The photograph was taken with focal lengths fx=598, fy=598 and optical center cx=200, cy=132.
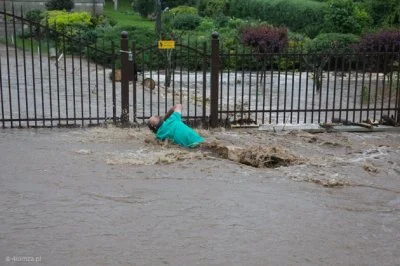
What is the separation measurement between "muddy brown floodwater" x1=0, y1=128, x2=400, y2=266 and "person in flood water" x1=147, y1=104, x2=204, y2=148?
18 cm

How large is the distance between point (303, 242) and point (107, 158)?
4112mm

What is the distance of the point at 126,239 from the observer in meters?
6.14

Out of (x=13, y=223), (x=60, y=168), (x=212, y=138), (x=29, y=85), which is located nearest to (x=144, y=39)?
(x=29, y=85)

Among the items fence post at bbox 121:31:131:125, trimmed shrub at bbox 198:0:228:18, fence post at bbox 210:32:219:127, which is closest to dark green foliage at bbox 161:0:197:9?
trimmed shrub at bbox 198:0:228:18

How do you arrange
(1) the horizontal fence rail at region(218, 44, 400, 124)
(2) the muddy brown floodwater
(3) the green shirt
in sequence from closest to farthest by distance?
1. (2) the muddy brown floodwater
2. (3) the green shirt
3. (1) the horizontal fence rail at region(218, 44, 400, 124)

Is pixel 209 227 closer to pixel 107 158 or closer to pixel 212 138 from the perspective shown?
pixel 107 158

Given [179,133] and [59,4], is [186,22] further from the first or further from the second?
[179,133]

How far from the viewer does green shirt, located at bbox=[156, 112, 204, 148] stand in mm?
9938

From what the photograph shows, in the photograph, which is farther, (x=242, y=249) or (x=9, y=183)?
(x=9, y=183)

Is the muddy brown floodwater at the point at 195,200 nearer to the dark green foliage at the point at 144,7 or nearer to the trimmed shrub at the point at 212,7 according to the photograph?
the trimmed shrub at the point at 212,7

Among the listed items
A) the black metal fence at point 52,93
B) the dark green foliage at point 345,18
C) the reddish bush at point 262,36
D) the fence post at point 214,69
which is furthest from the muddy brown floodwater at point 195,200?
the dark green foliage at point 345,18

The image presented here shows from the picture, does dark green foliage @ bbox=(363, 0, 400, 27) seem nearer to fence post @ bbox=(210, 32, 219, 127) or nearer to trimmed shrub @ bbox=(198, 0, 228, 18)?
trimmed shrub @ bbox=(198, 0, 228, 18)

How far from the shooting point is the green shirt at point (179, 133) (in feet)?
32.6

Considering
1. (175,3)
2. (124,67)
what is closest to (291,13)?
(175,3)
